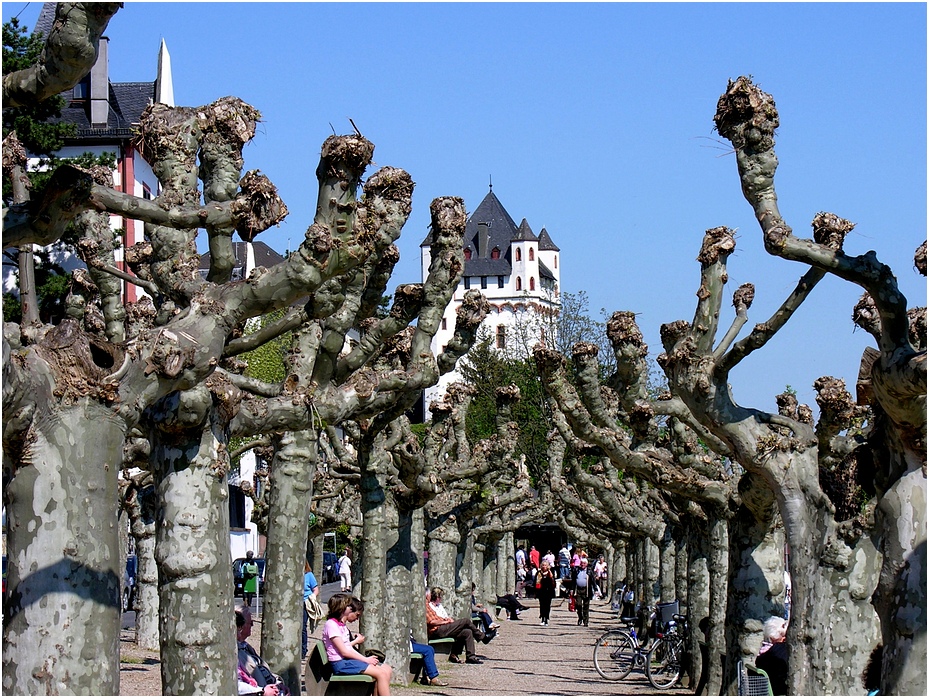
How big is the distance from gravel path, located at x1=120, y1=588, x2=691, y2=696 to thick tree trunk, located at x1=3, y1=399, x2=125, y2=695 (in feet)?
27.7

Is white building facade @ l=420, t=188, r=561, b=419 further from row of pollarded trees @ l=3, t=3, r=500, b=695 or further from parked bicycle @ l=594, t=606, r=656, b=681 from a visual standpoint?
row of pollarded trees @ l=3, t=3, r=500, b=695

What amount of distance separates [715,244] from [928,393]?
571 cm

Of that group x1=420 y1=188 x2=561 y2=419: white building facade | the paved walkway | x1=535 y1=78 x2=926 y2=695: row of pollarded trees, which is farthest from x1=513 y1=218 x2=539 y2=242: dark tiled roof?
x1=535 y1=78 x2=926 y2=695: row of pollarded trees

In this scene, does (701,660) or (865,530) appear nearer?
(865,530)

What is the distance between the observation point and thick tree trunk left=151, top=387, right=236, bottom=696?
29.4 ft

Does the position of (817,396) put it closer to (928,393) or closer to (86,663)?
(928,393)

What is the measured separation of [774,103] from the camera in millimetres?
11297

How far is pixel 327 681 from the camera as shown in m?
12.5

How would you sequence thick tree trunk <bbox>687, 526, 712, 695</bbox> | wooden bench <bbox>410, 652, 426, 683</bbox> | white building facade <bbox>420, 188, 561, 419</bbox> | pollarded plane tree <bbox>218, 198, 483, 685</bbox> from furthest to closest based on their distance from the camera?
white building facade <bbox>420, 188, 561, 419</bbox>, wooden bench <bbox>410, 652, 426, 683</bbox>, thick tree trunk <bbox>687, 526, 712, 695</bbox>, pollarded plane tree <bbox>218, 198, 483, 685</bbox>

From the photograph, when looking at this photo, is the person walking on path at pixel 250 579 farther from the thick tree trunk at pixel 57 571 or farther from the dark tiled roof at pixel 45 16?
the thick tree trunk at pixel 57 571

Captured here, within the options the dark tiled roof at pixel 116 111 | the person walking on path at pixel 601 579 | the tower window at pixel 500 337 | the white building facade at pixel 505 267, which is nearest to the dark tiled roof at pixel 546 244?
the white building facade at pixel 505 267

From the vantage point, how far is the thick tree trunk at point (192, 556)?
8.95m

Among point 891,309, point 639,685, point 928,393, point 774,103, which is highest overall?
point 774,103

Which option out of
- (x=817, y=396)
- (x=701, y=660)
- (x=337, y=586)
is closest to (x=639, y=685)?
(x=701, y=660)
